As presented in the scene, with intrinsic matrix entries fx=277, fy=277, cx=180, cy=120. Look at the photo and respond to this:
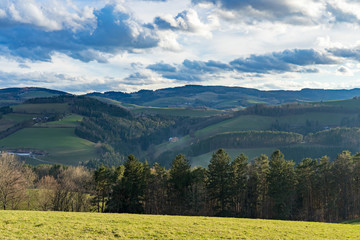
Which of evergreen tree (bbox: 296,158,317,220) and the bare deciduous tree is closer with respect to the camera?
the bare deciduous tree

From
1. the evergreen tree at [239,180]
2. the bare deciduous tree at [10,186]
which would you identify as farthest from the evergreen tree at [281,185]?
the bare deciduous tree at [10,186]

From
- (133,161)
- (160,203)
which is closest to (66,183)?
(133,161)

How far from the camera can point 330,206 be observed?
63812 mm

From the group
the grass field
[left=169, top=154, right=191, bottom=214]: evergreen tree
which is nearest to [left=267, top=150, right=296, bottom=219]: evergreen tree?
[left=169, top=154, right=191, bottom=214]: evergreen tree

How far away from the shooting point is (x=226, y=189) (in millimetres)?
62938

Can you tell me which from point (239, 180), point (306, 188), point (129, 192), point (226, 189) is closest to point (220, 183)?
point (226, 189)

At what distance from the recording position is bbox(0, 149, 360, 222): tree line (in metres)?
60.8

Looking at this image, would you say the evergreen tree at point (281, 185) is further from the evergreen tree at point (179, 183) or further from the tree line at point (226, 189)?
the evergreen tree at point (179, 183)

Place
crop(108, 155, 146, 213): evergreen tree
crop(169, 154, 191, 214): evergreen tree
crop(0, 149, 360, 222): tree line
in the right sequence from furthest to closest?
crop(169, 154, 191, 214): evergreen tree
crop(0, 149, 360, 222): tree line
crop(108, 155, 146, 213): evergreen tree

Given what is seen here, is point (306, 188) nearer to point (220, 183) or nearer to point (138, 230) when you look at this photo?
point (220, 183)

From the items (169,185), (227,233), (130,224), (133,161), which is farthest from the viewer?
(169,185)

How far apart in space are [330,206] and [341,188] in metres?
7.31

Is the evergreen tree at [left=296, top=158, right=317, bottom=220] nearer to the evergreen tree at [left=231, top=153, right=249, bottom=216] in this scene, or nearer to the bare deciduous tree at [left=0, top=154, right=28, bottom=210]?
the evergreen tree at [left=231, top=153, right=249, bottom=216]

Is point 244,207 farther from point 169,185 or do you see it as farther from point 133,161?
point 133,161
